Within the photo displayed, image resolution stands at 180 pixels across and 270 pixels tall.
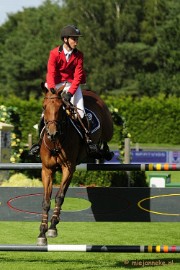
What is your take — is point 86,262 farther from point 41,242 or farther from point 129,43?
point 129,43

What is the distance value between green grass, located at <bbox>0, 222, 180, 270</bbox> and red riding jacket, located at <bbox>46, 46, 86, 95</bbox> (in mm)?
2135

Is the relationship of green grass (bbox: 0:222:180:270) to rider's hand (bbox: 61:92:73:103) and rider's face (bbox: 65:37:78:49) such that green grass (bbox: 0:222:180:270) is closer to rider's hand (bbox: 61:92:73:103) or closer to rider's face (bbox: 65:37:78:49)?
rider's hand (bbox: 61:92:73:103)

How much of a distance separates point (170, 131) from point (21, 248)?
4113cm

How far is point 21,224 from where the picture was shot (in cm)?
1320

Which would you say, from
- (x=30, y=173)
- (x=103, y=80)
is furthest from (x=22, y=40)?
(x=30, y=173)

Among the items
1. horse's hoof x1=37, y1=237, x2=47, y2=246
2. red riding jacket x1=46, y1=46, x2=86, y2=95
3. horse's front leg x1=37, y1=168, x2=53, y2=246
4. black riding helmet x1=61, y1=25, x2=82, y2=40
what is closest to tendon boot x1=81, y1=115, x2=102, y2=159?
red riding jacket x1=46, y1=46, x2=86, y2=95

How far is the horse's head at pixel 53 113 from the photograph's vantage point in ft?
25.2

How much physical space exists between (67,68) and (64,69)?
0.13ft

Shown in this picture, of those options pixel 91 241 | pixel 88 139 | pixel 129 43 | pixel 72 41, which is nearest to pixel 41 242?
pixel 88 139

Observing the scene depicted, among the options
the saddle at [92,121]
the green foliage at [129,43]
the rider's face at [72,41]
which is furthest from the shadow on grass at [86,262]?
the green foliage at [129,43]

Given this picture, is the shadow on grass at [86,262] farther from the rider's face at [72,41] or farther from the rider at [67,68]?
the rider's face at [72,41]

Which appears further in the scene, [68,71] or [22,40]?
[22,40]

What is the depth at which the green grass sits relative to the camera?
8.59m

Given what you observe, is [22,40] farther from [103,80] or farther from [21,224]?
[21,224]
